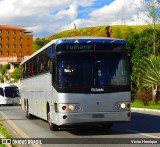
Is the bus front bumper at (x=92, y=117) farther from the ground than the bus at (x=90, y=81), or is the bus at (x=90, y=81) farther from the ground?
the bus at (x=90, y=81)

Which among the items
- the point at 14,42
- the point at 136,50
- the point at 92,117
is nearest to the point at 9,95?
the point at 136,50

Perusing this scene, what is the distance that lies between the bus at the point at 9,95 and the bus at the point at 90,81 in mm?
36089

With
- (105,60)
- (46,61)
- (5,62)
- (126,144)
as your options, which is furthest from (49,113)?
(5,62)

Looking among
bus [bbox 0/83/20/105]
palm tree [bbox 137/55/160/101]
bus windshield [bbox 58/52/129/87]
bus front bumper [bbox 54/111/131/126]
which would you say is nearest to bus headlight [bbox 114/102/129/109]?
bus front bumper [bbox 54/111/131/126]

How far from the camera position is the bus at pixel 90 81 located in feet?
46.2

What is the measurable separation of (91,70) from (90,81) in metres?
0.34

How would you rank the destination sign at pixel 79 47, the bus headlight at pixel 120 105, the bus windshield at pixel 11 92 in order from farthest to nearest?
the bus windshield at pixel 11 92
the destination sign at pixel 79 47
the bus headlight at pixel 120 105

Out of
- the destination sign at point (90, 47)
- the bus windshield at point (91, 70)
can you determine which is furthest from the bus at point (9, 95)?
the bus windshield at point (91, 70)

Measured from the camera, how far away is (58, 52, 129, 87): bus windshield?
1418 cm

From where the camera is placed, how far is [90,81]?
1419 centimetres

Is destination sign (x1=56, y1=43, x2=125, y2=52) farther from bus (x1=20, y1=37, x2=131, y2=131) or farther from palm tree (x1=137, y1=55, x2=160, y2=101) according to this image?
palm tree (x1=137, y1=55, x2=160, y2=101)

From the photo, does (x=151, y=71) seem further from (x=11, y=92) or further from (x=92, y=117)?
(x=11, y=92)

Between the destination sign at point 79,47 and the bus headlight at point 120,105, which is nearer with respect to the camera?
the bus headlight at point 120,105

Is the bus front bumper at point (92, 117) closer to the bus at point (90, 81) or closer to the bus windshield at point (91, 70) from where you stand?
the bus at point (90, 81)
